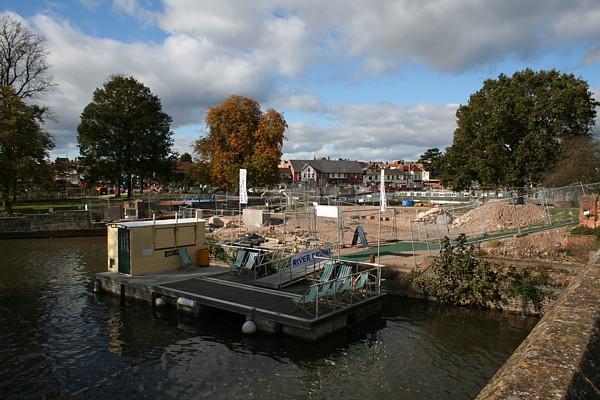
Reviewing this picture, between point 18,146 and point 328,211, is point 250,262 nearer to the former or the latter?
point 328,211

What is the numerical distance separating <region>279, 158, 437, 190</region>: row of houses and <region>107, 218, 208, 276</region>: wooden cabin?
10587cm

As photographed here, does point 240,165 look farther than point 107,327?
Yes

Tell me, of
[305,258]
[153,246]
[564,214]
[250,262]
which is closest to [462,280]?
[305,258]

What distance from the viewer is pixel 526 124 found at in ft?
136

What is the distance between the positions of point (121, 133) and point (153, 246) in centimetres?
4268

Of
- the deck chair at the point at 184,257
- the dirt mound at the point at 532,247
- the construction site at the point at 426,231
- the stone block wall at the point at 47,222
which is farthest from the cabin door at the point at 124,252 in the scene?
the stone block wall at the point at 47,222

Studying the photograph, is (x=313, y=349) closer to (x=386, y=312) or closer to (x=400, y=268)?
(x=386, y=312)

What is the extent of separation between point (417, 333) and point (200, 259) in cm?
1121

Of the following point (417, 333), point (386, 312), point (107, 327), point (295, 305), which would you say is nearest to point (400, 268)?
point (386, 312)

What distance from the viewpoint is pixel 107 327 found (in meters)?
15.9

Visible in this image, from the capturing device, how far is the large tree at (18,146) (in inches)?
1567

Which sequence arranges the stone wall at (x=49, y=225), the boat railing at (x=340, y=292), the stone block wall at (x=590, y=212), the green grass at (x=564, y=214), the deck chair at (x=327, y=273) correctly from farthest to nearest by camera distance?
1. the stone wall at (x=49, y=225)
2. the green grass at (x=564, y=214)
3. the stone block wall at (x=590, y=212)
4. the deck chair at (x=327, y=273)
5. the boat railing at (x=340, y=292)

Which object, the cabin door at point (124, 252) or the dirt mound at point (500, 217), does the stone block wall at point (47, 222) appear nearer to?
the cabin door at point (124, 252)

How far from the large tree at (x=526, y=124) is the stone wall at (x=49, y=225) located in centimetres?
3675
